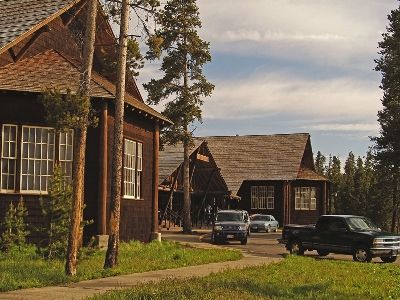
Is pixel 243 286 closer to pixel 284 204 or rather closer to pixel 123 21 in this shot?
pixel 123 21

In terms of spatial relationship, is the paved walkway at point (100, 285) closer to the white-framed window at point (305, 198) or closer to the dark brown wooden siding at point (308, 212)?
the dark brown wooden siding at point (308, 212)

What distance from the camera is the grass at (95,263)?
1448cm

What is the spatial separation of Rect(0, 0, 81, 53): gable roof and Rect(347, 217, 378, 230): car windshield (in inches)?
541

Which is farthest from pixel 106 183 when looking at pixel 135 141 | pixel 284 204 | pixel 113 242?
pixel 284 204

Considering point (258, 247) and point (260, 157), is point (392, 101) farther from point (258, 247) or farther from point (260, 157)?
point (258, 247)

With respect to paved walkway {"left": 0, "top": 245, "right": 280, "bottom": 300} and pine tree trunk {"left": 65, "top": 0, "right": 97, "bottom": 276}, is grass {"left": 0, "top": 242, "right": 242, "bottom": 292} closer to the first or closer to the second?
paved walkway {"left": 0, "top": 245, "right": 280, "bottom": 300}

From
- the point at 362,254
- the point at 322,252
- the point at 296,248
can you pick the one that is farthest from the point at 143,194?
the point at 362,254

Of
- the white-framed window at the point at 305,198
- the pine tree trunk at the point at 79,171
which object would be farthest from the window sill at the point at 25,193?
the white-framed window at the point at 305,198

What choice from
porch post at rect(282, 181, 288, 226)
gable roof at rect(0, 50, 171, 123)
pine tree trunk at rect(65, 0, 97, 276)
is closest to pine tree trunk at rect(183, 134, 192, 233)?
gable roof at rect(0, 50, 171, 123)

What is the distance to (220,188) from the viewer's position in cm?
4859

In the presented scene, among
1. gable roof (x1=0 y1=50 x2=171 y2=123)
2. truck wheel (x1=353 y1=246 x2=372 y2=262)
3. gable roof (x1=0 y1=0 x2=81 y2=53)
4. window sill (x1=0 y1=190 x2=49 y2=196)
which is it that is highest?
gable roof (x1=0 y1=0 x2=81 y2=53)

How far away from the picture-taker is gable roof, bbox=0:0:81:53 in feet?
68.7

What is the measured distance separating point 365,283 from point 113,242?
6.74 metres

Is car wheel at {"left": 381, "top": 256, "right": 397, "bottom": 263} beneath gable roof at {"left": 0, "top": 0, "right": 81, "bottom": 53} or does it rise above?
beneath
